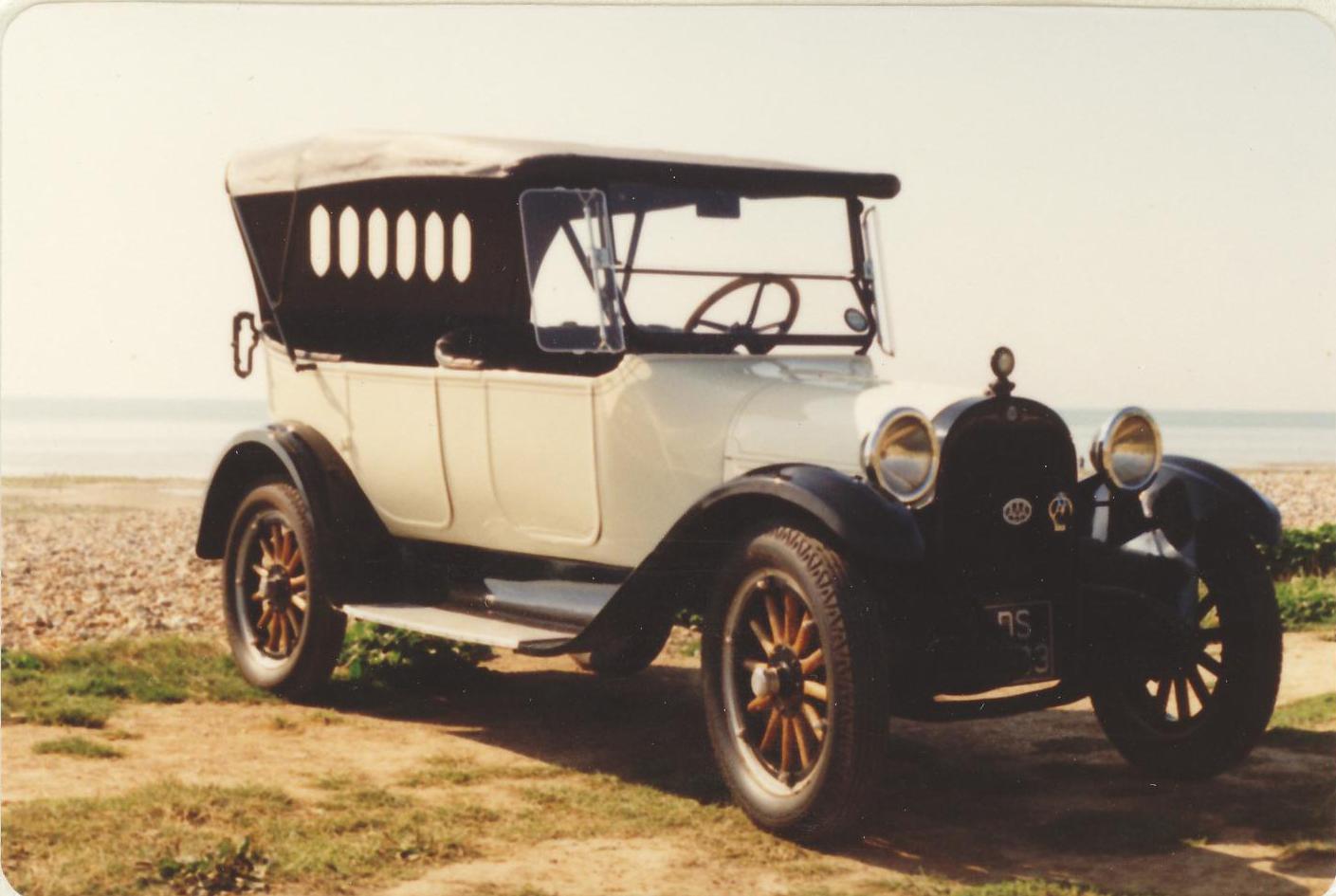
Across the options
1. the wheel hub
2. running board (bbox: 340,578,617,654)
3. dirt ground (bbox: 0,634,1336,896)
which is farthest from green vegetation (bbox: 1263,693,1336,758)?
the wheel hub

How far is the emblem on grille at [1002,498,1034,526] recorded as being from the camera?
4629 millimetres

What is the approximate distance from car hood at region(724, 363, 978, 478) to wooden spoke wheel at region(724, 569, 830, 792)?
Answer: 0.47m

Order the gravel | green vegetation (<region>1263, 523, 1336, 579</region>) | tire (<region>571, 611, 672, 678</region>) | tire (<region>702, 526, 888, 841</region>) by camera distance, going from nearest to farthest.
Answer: tire (<region>702, 526, 888, 841</region>)
tire (<region>571, 611, 672, 678</region>)
the gravel
green vegetation (<region>1263, 523, 1336, 579</region>)

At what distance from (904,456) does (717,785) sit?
1.36 meters

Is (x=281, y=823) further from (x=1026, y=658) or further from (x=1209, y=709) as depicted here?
(x=1209, y=709)

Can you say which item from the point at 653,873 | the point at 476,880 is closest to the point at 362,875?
the point at 476,880

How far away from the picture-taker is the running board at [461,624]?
516cm

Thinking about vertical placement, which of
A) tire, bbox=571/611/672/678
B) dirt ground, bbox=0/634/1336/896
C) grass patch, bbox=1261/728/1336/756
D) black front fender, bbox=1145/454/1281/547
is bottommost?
grass patch, bbox=1261/728/1336/756

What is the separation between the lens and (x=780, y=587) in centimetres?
445

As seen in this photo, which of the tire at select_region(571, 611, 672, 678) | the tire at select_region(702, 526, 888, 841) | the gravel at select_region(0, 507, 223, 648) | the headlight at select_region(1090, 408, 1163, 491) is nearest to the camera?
the tire at select_region(702, 526, 888, 841)

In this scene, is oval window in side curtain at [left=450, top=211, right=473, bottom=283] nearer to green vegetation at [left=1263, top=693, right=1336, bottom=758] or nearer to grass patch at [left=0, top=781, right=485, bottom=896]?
grass patch at [left=0, top=781, right=485, bottom=896]

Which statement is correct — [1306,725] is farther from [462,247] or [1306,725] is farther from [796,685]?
[462,247]

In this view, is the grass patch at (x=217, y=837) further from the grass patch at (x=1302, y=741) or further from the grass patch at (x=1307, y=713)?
the grass patch at (x=1307, y=713)

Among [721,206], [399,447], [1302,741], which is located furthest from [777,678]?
[399,447]
